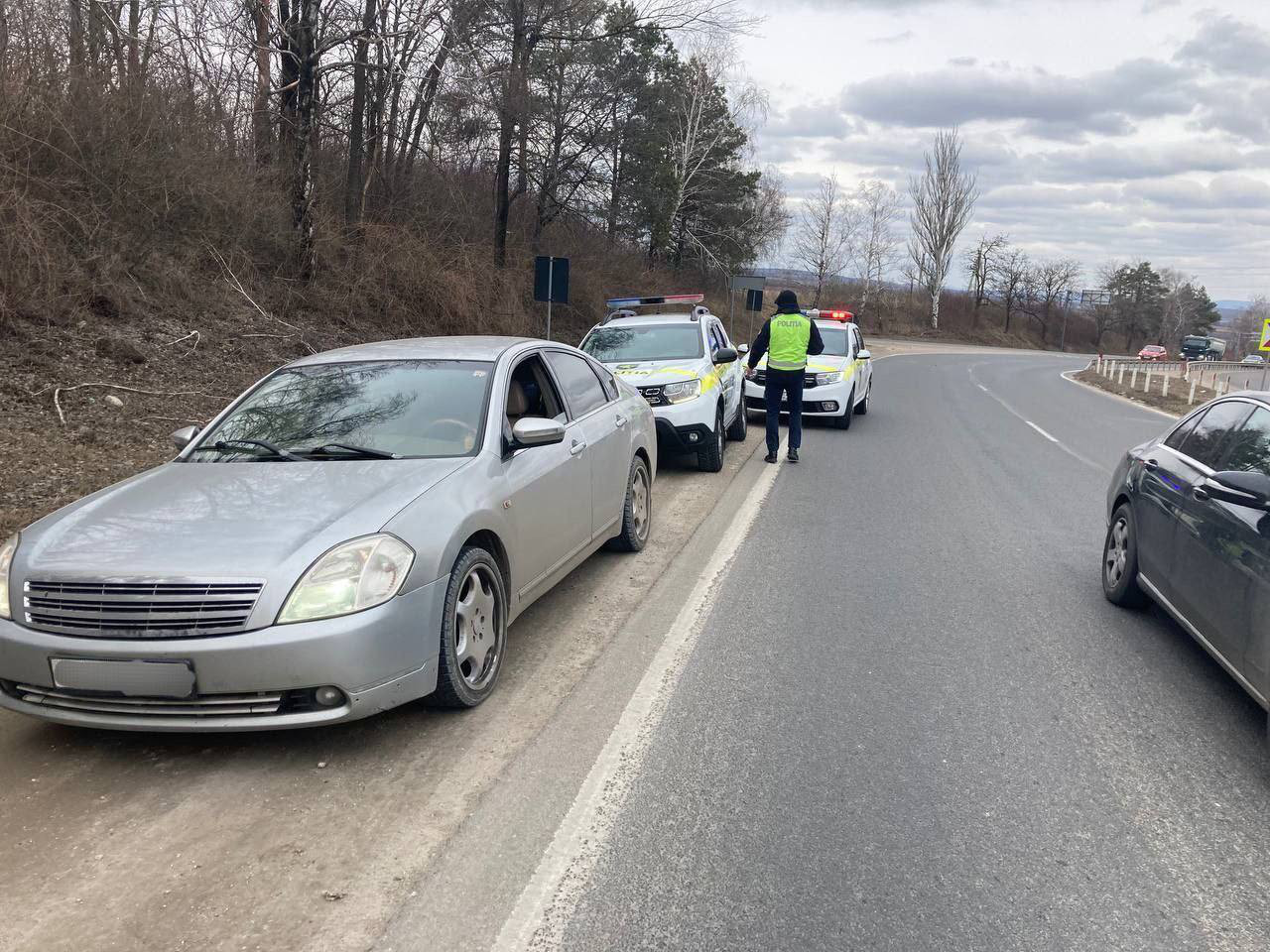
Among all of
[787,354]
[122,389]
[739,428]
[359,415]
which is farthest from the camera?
[739,428]

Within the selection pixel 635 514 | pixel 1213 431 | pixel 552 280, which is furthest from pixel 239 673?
pixel 552 280

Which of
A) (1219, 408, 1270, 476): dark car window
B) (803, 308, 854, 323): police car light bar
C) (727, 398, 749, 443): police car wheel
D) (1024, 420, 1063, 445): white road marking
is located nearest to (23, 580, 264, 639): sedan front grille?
(1219, 408, 1270, 476): dark car window

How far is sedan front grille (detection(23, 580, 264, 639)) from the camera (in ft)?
11.0

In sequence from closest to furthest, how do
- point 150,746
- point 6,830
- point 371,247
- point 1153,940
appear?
1. point 1153,940
2. point 6,830
3. point 150,746
4. point 371,247

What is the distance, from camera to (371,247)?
17109 mm

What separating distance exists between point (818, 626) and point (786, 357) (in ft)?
20.6

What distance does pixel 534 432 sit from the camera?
466 cm

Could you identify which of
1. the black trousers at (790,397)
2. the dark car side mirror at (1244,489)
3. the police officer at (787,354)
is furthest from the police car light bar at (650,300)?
the dark car side mirror at (1244,489)

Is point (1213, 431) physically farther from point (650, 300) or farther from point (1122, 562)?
point (650, 300)

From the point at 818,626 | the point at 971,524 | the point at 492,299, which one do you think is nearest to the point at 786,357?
the point at 971,524

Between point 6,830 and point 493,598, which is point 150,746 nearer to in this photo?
point 6,830

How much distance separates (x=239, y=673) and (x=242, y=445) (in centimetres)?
167

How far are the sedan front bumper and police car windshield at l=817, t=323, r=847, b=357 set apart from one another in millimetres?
12470

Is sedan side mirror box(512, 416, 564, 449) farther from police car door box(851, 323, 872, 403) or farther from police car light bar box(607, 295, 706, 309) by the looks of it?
police car door box(851, 323, 872, 403)
